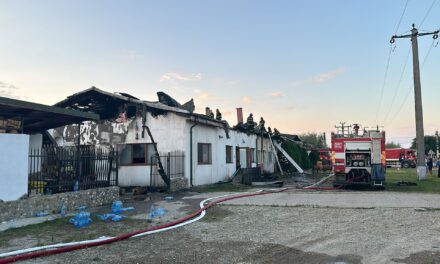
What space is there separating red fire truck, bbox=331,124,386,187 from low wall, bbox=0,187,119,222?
11.3 m

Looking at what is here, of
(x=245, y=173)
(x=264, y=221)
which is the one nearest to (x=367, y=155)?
(x=245, y=173)

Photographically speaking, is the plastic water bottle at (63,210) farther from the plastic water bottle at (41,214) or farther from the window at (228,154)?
the window at (228,154)

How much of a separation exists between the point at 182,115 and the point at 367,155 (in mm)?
9437

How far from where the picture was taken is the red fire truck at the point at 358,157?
1786 centimetres

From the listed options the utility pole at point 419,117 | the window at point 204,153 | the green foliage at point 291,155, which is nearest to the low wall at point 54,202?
the window at point 204,153

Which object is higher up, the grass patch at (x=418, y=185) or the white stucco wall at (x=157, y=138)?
the white stucco wall at (x=157, y=138)

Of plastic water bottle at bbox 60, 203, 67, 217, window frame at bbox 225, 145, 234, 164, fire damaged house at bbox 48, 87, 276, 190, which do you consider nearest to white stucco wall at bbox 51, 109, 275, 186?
fire damaged house at bbox 48, 87, 276, 190

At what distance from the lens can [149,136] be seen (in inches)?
708

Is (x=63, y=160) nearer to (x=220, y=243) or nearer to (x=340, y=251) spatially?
(x=220, y=243)

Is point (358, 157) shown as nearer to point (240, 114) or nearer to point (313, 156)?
point (240, 114)

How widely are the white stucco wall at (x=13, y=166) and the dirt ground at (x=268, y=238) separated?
1335mm

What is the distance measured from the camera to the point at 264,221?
30.0 feet

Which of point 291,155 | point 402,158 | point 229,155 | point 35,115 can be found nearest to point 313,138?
point 402,158

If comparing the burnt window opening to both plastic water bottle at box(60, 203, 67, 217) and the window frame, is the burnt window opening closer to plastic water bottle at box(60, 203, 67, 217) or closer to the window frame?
the window frame
